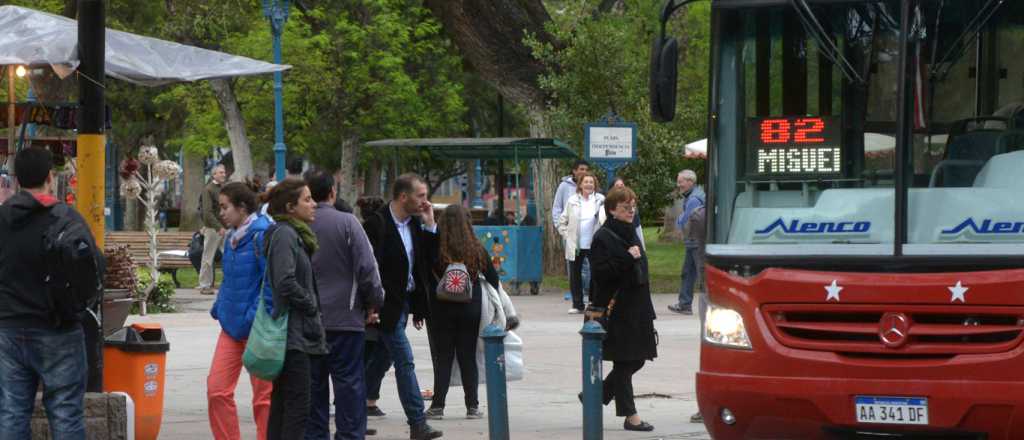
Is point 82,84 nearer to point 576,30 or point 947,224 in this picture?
point 947,224

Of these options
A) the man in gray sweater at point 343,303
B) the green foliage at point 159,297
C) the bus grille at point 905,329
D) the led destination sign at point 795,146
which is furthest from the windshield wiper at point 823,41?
the green foliage at point 159,297

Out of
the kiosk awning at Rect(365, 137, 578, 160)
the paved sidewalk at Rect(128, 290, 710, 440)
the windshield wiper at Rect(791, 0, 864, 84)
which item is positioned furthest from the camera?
the kiosk awning at Rect(365, 137, 578, 160)

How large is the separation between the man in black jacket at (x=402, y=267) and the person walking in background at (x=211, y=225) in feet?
33.9

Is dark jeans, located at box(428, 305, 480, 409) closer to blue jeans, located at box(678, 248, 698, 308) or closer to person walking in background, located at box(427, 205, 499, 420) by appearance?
person walking in background, located at box(427, 205, 499, 420)

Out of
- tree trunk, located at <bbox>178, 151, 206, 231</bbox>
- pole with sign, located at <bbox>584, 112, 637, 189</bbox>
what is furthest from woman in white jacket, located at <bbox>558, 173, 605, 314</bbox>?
tree trunk, located at <bbox>178, 151, 206, 231</bbox>

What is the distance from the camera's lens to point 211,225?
23.0m

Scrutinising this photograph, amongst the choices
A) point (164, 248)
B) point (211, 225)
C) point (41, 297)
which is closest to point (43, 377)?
point (41, 297)

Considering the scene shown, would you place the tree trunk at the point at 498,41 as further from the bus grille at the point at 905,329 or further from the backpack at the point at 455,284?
the bus grille at the point at 905,329

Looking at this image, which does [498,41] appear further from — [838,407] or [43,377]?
[838,407]

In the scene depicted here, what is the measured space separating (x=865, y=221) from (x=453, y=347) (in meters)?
4.04

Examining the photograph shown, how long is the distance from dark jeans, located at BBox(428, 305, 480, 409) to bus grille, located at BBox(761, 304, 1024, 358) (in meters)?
3.78

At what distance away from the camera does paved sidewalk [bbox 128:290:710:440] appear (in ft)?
38.1

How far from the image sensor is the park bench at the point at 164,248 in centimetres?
2595

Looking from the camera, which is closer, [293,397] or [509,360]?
[293,397]
